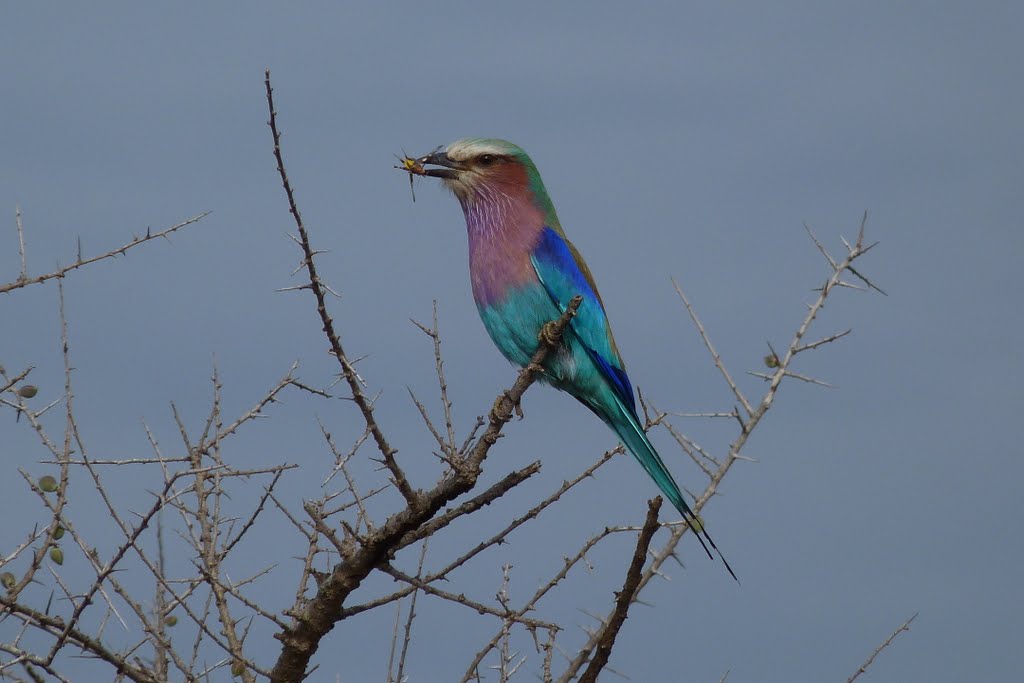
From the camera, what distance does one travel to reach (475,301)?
6.12 m

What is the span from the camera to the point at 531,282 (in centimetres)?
594

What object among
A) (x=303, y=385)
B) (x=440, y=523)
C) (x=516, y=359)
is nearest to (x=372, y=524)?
(x=440, y=523)

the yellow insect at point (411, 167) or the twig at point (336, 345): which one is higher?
the yellow insect at point (411, 167)

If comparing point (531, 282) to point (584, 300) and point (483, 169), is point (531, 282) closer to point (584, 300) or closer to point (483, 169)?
point (584, 300)

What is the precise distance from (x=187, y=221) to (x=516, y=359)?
5.57 feet

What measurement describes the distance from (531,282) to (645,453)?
1.01m

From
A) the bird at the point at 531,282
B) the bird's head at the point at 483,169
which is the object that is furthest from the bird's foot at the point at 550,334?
the bird's head at the point at 483,169

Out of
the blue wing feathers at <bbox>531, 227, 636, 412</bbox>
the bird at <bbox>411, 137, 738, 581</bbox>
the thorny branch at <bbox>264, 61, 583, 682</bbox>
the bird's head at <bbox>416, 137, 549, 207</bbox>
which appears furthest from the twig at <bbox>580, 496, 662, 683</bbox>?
the bird's head at <bbox>416, 137, 549, 207</bbox>

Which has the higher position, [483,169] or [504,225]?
[483,169]

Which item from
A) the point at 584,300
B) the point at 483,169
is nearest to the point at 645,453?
the point at 584,300

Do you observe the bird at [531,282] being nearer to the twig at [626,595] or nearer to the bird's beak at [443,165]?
the bird's beak at [443,165]

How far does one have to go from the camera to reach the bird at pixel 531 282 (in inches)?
232

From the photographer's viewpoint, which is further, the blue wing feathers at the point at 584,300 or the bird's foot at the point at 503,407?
the blue wing feathers at the point at 584,300

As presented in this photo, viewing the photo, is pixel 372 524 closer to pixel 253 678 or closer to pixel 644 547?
pixel 253 678
